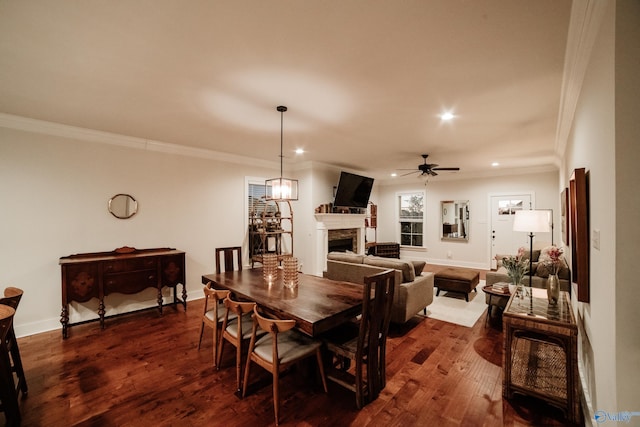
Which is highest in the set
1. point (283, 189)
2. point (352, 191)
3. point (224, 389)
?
point (352, 191)

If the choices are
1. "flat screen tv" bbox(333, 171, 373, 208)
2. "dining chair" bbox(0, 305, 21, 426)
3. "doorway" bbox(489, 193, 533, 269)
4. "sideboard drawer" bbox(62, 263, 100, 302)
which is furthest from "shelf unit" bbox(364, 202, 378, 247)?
"dining chair" bbox(0, 305, 21, 426)

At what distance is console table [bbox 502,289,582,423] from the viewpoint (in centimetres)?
194

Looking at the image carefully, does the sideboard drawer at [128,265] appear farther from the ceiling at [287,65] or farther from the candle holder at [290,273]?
the candle holder at [290,273]

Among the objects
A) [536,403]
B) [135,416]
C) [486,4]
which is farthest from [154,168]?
[536,403]

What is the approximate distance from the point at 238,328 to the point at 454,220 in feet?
23.6

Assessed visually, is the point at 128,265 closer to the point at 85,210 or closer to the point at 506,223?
the point at 85,210

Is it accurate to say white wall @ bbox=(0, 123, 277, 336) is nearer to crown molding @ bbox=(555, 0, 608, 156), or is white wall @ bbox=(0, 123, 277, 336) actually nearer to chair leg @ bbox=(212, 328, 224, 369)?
chair leg @ bbox=(212, 328, 224, 369)

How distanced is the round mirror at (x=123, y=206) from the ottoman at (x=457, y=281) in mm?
5074

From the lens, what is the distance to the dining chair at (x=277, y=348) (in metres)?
1.89

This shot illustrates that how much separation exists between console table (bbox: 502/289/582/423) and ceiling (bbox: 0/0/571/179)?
6.46 feet

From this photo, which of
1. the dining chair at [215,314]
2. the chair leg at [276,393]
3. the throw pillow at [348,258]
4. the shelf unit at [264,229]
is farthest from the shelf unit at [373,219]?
the chair leg at [276,393]

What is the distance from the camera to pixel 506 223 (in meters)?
6.94

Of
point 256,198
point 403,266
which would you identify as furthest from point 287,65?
point 256,198

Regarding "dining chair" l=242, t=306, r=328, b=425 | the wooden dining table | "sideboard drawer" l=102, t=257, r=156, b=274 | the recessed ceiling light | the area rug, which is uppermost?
the recessed ceiling light
